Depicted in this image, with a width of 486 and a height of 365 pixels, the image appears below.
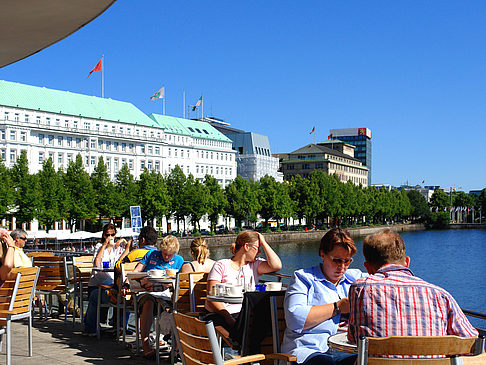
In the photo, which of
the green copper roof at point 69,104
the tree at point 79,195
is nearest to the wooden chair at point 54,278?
the tree at point 79,195

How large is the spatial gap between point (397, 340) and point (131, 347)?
6.30 m

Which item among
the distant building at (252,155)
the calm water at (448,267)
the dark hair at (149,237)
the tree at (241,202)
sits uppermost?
the distant building at (252,155)

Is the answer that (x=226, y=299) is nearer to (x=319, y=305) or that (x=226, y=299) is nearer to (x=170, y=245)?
(x=319, y=305)

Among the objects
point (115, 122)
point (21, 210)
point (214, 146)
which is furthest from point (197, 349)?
point (214, 146)

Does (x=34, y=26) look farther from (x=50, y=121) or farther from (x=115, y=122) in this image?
(x=115, y=122)

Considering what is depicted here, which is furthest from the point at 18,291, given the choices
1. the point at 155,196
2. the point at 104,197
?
the point at 155,196

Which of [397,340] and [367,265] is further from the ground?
[367,265]

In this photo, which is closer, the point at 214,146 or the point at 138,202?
the point at 138,202

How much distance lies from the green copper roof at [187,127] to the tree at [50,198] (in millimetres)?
47053

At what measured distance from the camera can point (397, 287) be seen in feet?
13.5

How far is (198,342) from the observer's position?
14.3ft

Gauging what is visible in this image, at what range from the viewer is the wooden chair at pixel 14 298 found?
298 inches

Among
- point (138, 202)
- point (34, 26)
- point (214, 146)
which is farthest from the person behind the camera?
point (214, 146)

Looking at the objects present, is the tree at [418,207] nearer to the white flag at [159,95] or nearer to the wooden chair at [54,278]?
the white flag at [159,95]
